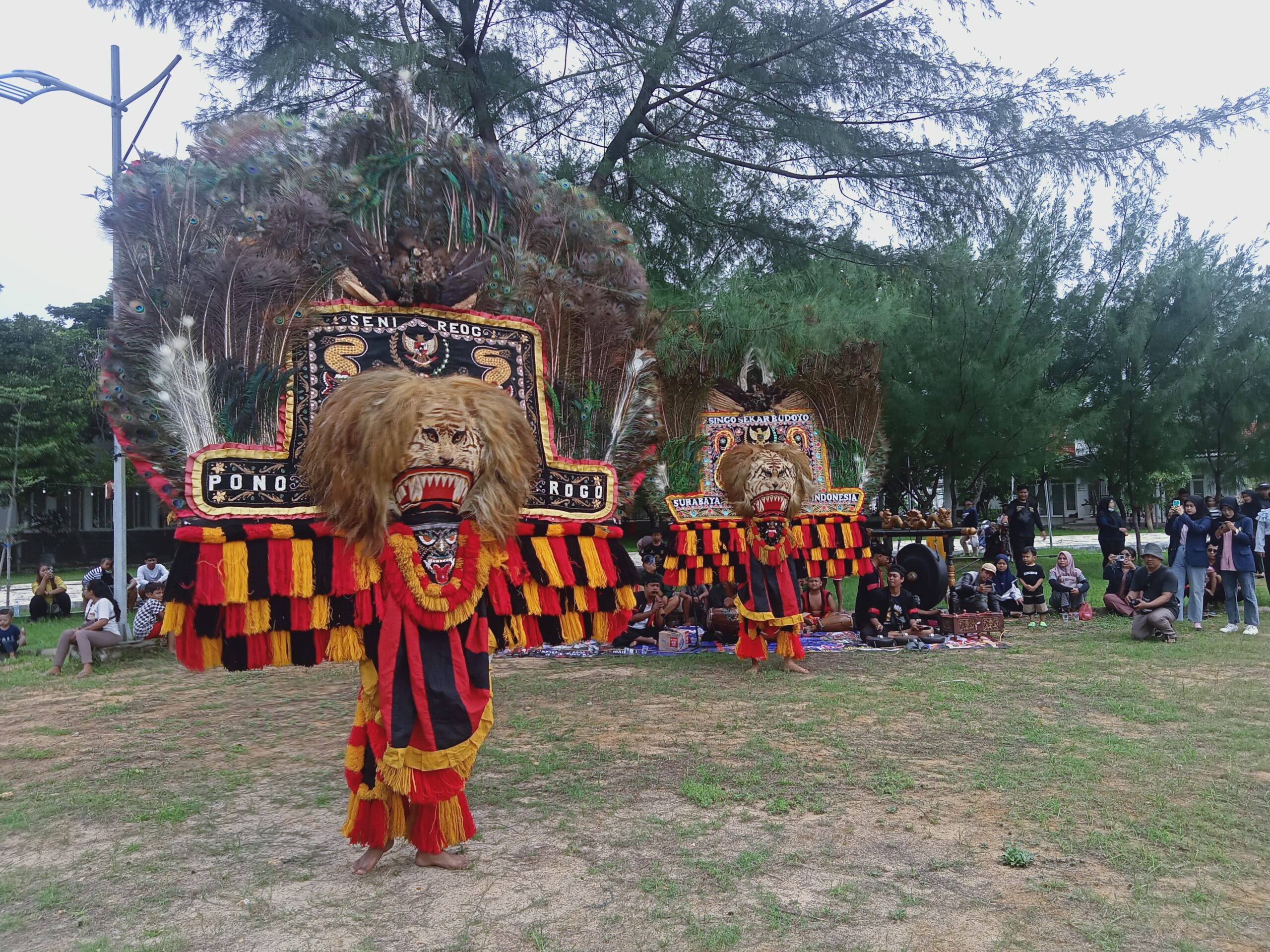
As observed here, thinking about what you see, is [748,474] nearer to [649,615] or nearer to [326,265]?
[649,615]

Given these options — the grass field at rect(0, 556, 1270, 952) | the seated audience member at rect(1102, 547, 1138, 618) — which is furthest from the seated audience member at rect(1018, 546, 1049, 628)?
the grass field at rect(0, 556, 1270, 952)

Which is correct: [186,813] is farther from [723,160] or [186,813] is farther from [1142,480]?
[1142,480]

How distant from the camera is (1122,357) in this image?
14531 mm

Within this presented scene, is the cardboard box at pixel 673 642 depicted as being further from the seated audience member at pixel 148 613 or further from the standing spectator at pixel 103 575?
the standing spectator at pixel 103 575

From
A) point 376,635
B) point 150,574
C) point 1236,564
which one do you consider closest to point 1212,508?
point 1236,564

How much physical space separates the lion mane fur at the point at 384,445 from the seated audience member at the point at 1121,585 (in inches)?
343

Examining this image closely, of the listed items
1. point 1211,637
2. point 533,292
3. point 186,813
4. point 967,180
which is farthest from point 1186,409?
point 186,813

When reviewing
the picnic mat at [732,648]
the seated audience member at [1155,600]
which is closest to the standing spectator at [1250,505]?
the seated audience member at [1155,600]

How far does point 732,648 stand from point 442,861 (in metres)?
5.99

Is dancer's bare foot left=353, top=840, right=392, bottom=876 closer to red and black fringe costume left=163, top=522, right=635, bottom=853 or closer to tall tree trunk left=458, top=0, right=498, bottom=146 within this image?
red and black fringe costume left=163, top=522, right=635, bottom=853

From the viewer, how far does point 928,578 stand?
10430mm

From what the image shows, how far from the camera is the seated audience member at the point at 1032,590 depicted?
32.6 ft

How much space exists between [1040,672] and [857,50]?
19.0ft

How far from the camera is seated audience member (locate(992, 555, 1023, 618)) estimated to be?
33.1 feet
